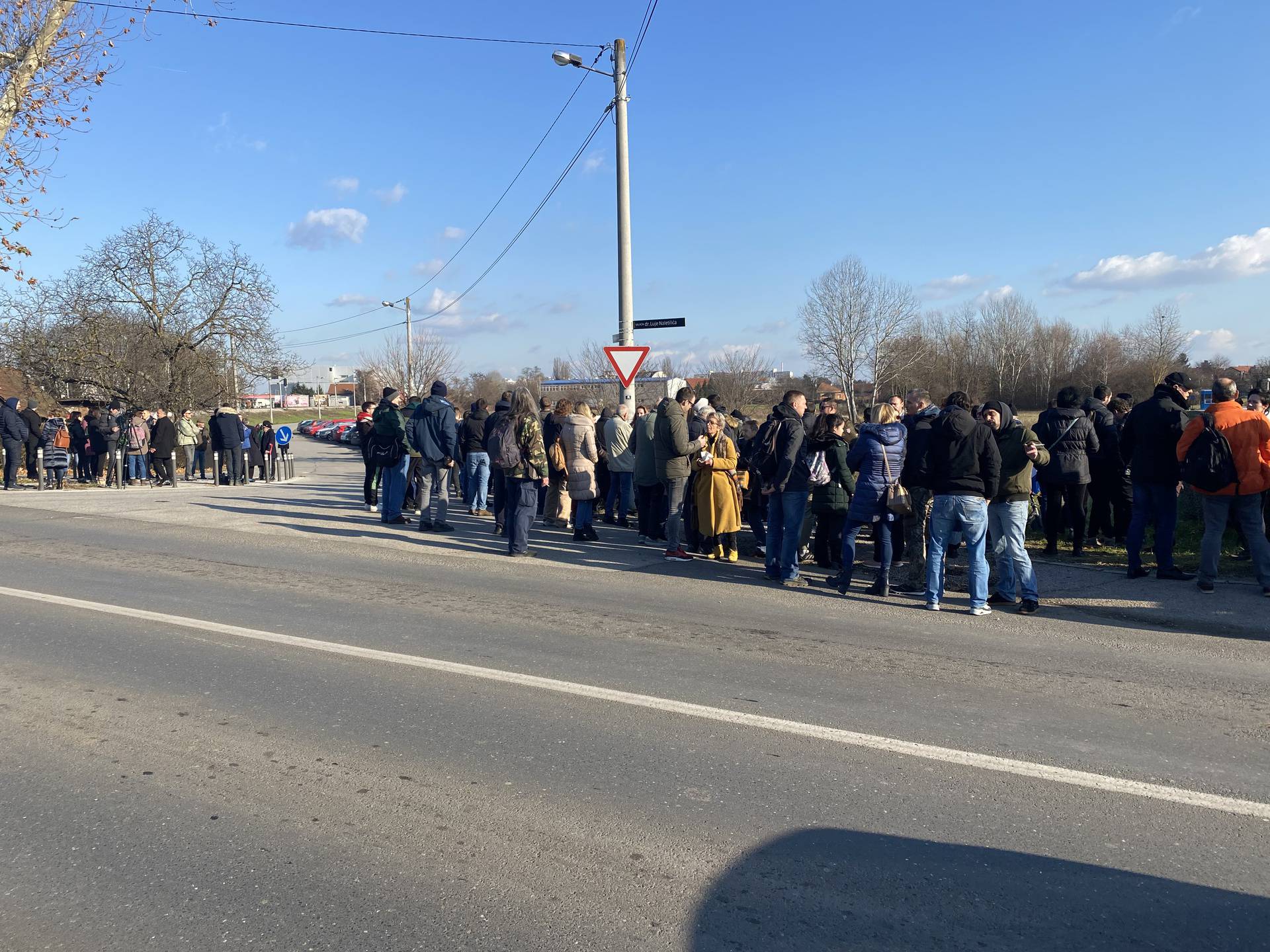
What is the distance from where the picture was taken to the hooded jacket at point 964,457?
8.07 metres

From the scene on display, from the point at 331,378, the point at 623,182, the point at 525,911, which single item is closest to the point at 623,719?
the point at 525,911

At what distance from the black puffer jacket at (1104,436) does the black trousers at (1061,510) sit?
2.18ft

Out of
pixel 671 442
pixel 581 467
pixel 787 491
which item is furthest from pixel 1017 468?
pixel 581 467

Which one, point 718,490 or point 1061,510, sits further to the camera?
point 1061,510

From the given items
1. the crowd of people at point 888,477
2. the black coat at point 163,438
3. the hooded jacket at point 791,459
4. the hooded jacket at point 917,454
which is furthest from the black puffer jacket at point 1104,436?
the black coat at point 163,438

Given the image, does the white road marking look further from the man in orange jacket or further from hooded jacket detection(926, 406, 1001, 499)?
the man in orange jacket

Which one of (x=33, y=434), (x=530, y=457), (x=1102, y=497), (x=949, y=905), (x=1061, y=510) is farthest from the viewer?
(x=33, y=434)

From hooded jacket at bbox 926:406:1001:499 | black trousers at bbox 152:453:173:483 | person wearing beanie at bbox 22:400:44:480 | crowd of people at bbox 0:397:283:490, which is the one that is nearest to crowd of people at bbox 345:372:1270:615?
hooded jacket at bbox 926:406:1001:499

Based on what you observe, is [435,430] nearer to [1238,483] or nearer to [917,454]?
[917,454]

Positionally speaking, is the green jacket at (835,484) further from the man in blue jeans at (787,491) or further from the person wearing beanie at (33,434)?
the person wearing beanie at (33,434)

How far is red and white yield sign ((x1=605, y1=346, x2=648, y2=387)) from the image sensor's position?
15.0 metres

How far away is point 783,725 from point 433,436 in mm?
8324

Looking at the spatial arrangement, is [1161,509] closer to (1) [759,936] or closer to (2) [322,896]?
(1) [759,936]

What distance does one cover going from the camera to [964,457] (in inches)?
318
